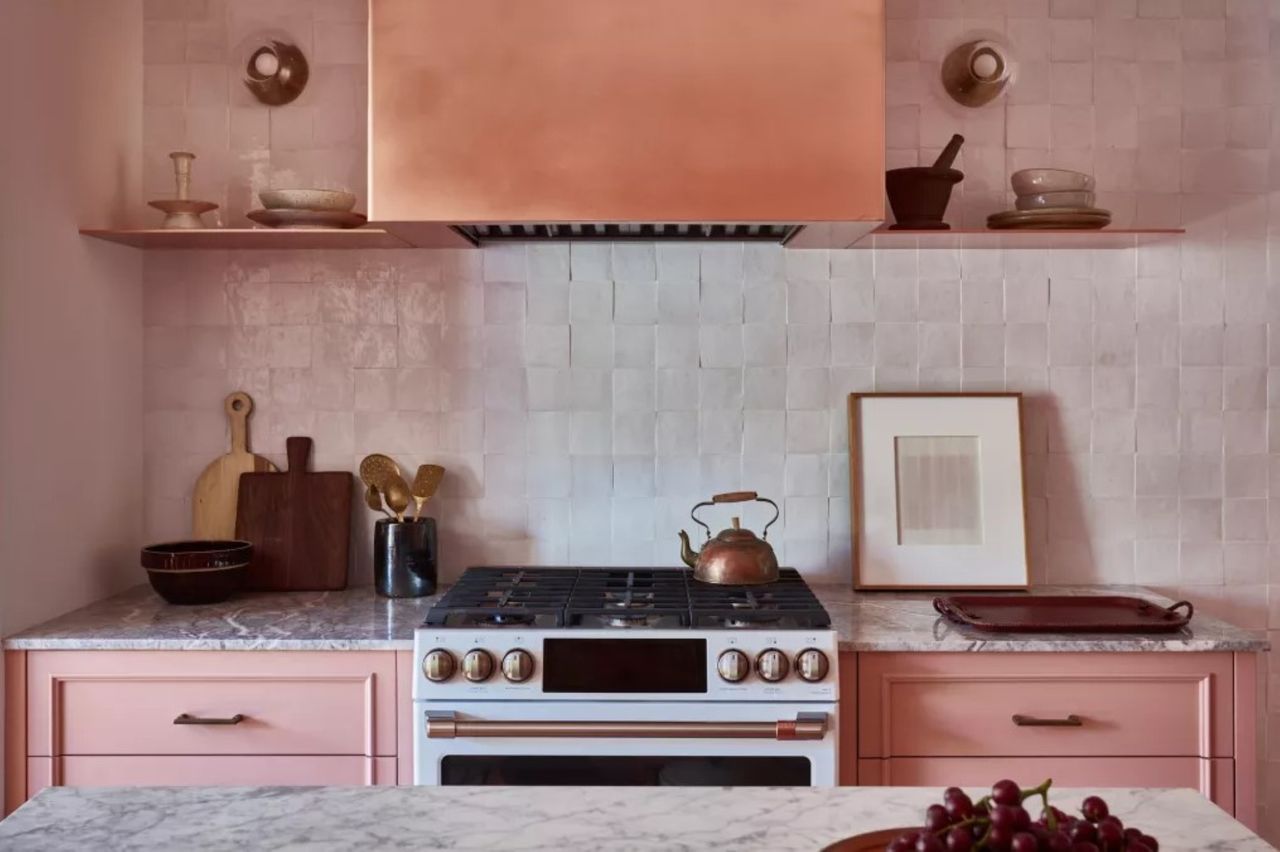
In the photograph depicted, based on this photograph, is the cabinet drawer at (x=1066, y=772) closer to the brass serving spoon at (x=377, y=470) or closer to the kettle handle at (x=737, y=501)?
the kettle handle at (x=737, y=501)

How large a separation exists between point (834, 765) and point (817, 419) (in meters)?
0.99

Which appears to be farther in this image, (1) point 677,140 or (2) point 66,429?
(2) point 66,429

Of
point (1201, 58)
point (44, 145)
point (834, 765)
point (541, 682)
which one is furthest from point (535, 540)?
point (1201, 58)

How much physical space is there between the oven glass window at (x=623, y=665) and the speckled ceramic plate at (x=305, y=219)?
1129mm

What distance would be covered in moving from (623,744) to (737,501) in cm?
70

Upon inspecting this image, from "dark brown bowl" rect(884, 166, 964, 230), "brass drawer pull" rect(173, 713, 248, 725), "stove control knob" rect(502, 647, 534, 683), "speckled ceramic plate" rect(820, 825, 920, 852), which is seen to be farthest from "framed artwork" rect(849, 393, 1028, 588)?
"speckled ceramic plate" rect(820, 825, 920, 852)

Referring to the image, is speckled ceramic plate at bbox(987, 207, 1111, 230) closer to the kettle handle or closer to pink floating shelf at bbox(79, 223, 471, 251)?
the kettle handle

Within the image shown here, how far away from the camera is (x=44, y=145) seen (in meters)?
2.65

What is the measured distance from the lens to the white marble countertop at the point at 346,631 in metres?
2.48

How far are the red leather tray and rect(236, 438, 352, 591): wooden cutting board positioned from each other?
1.50 m

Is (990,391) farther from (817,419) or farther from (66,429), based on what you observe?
(66,429)

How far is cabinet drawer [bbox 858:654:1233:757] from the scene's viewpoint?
2498mm

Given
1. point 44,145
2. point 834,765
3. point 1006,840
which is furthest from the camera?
point 44,145

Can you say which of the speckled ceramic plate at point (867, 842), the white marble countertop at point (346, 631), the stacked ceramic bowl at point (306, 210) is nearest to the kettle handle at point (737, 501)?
the white marble countertop at point (346, 631)
